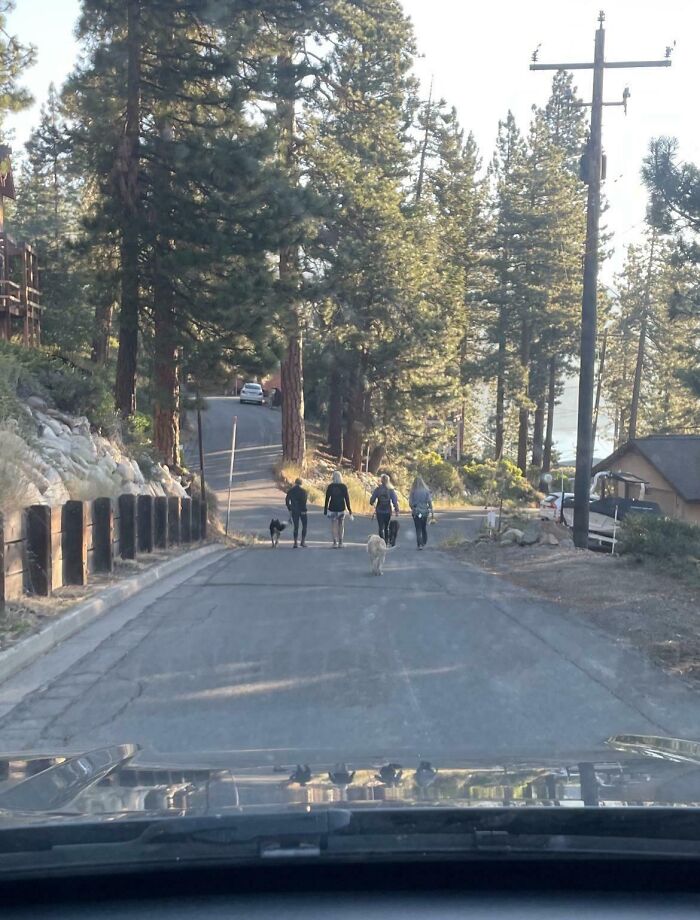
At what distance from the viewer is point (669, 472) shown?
44.2 metres

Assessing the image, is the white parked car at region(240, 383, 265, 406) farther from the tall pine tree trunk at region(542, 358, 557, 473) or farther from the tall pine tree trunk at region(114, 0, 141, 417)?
the tall pine tree trunk at region(114, 0, 141, 417)

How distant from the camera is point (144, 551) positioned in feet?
60.0

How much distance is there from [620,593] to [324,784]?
11126mm

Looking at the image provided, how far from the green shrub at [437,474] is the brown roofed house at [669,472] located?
10.4 meters

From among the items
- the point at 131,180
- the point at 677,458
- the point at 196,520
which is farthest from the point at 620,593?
the point at 677,458

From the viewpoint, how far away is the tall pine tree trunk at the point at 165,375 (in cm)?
2470

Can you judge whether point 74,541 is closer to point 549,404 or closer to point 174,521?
point 174,521

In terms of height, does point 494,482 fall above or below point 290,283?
below

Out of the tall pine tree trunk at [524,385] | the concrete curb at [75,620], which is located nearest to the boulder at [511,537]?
the concrete curb at [75,620]

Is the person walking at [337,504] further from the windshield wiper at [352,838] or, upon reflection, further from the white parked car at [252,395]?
the white parked car at [252,395]

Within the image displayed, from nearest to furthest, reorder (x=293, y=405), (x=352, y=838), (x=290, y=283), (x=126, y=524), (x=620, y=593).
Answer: (x=352, y=838), (x=620, y=593), (x=126, y=524), (x=290, y=283), (x=293, y=405)

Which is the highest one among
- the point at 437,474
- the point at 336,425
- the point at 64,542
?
the point at 336,425

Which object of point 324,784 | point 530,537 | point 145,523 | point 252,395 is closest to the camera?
point 324,784

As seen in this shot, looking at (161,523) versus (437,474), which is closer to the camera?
(161,523)
